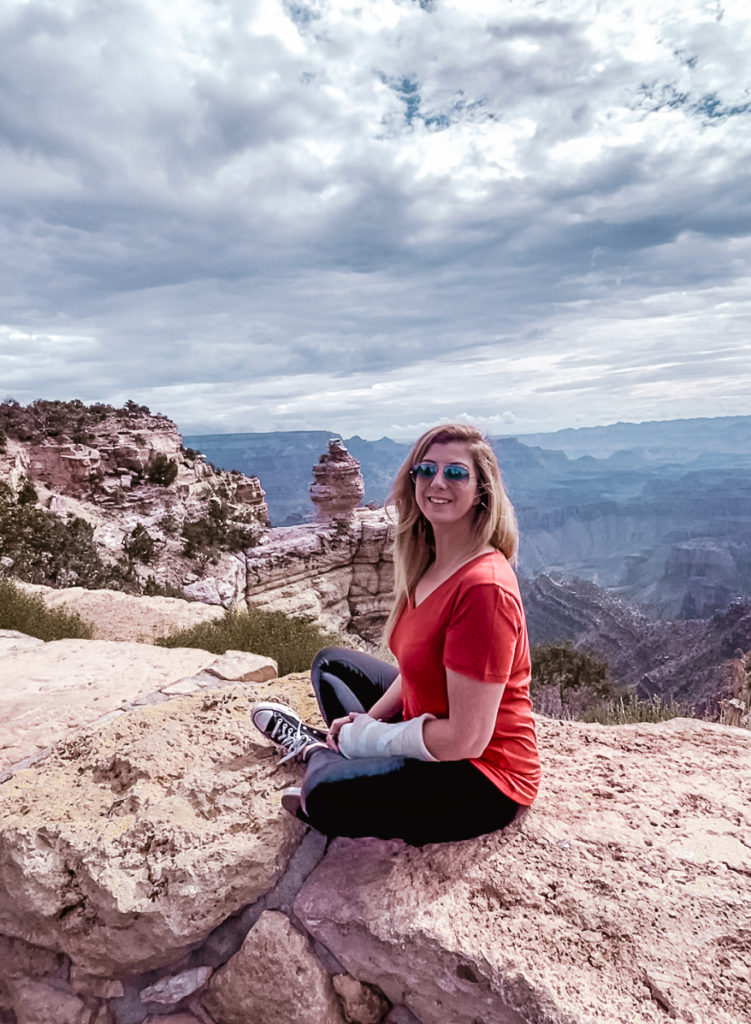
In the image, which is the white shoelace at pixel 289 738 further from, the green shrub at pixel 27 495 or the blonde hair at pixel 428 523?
the green shrub at pixel 27 495

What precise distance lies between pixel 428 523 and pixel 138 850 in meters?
1.71

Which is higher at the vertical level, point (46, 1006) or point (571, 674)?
point (46, 1006)

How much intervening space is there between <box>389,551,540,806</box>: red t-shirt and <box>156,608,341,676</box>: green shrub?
16.1 ft

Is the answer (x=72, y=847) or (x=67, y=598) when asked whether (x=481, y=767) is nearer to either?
(x=72, y=847)

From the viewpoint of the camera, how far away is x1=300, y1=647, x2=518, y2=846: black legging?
2061mm

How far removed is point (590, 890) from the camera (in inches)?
79.0

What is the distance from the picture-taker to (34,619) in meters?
7.84

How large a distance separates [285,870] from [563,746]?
1.54 meters

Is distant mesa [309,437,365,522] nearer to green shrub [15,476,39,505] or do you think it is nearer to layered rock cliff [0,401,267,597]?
layered rock cliff [0,401,267,597]

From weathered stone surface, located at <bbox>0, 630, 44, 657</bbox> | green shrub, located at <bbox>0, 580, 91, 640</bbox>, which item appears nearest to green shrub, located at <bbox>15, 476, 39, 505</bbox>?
green shrub, located at <bbox>0, 580, 91, 640</bbox>

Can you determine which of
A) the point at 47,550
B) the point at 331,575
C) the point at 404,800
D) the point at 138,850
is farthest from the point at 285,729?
the point at 331,575

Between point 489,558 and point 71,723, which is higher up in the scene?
point 489,558

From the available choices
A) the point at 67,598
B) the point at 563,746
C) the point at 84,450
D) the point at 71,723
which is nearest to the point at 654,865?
the point at 563,746

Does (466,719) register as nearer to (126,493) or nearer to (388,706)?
(388,706)
